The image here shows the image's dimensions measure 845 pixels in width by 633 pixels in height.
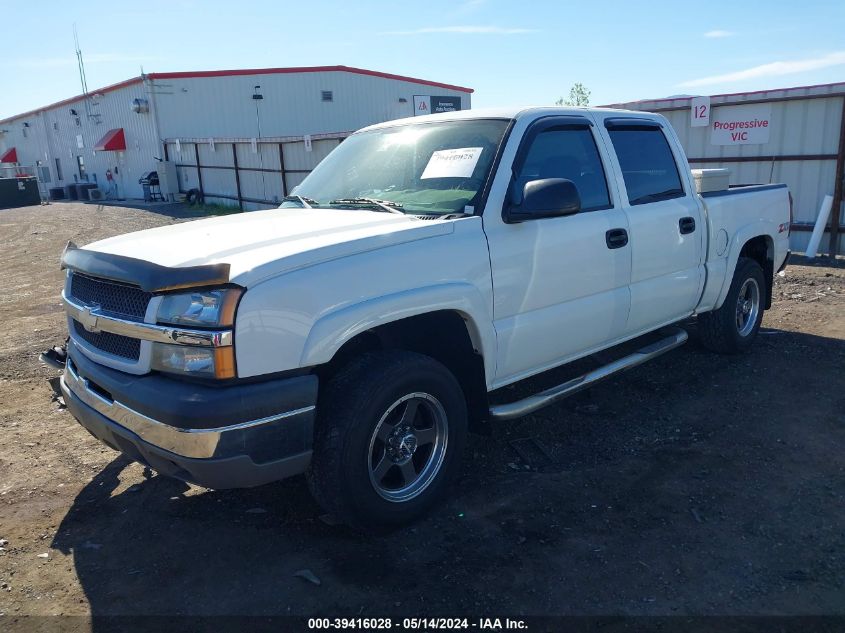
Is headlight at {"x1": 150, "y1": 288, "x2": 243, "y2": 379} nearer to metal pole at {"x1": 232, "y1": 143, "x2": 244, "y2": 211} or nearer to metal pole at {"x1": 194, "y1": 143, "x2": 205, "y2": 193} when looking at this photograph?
metal pole at {"x1": 232, "y1": 143, "x2": 244, "y2": 211}

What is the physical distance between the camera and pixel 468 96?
120ft

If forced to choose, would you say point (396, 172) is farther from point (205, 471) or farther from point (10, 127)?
point (10, 127)

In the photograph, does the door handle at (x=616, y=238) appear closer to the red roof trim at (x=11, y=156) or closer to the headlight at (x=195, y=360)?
A: the headlight at (x=195, y=360)

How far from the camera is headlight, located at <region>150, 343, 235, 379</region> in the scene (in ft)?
8.91

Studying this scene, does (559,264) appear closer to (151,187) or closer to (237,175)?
(237,175)

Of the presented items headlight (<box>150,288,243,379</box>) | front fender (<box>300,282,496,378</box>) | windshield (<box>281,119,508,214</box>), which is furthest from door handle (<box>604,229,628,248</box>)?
headlight (<box>150,288,243,379</box>)

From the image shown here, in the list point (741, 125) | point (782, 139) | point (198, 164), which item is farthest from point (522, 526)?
point (198, 164)

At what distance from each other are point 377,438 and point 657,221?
2.59 m

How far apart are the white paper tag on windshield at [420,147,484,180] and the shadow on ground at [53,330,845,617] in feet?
5.77

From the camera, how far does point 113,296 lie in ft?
10.5

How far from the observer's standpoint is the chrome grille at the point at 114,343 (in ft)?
9.95

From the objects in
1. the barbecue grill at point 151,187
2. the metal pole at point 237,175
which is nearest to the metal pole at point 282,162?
the metal pole at point 237,175

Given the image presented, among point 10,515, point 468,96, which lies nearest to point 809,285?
point 10,515

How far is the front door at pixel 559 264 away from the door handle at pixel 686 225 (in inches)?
29.4
